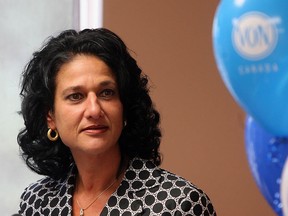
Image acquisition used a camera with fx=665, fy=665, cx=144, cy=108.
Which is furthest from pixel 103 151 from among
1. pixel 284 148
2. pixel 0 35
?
pixel 0 35

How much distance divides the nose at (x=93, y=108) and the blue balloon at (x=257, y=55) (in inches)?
25.1

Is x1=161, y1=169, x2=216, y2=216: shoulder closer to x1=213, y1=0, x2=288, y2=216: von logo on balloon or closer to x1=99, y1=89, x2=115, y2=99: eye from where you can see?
x1=99, y1=89, x2=115, y2=99: eye

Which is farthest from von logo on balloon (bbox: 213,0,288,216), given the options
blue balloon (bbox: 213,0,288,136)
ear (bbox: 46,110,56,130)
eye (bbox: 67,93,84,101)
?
ear (bbox: 46,110,56,130)

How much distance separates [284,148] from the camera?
1218 millimetres

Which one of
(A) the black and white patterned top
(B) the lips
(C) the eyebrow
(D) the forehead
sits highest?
(D) the forehead

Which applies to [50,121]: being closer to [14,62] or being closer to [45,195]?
[45,195]

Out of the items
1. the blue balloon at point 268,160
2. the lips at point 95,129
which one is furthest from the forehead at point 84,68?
the blue balloon at point 268,160

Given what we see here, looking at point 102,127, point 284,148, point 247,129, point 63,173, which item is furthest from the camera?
point 63,173

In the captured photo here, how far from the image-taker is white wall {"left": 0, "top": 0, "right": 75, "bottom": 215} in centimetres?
286

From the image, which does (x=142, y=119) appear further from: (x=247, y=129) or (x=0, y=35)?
(x=0, y=35)

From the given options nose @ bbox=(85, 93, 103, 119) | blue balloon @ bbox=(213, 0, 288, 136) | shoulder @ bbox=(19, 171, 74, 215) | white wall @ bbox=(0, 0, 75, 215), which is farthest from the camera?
white wall @ bbox=(0, 0, 75, 215)

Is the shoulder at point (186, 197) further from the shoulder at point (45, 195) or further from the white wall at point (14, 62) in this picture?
the white wall at point (14, 62)

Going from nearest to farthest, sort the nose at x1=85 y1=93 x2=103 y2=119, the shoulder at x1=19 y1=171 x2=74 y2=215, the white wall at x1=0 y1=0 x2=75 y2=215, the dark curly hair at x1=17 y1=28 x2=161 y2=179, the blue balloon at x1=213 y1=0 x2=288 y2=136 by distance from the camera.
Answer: the blue balloon at x1=213 y1=0 x2=288 y2=136 < the nose at x1=85 y1=93 x2=103 y2=119 < the dark curly hair at x1=17 y1=28 x2=161 y2=179 < the shoulder at x1=19 y1=171 x2=74 y2=215 < the white wall at x1=0 y1=0 x2=75 y2=215

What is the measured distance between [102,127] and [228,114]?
108cm
